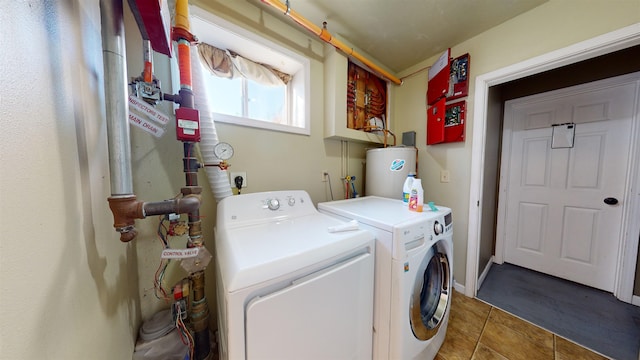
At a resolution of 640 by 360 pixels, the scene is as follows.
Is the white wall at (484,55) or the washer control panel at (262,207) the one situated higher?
the white wall at (484,55)

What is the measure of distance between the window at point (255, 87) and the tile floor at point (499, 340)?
1.93 m

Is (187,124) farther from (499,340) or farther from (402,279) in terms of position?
(499,340)

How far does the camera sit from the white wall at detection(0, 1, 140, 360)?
33cm

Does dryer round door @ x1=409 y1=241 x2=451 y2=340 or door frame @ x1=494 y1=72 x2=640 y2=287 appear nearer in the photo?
dryer round door @ x1=409 y1=241 x2=451 y2=340

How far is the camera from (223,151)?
99 cm

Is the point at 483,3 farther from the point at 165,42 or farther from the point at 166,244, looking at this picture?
the point at 166,244

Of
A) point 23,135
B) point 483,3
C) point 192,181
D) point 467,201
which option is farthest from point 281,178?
point 483,3

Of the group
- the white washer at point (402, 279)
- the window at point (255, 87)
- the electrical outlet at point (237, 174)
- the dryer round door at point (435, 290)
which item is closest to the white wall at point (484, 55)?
the dryer round door at point (435, 290)

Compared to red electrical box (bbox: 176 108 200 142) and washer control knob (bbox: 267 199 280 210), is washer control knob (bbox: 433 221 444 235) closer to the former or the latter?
washer control knob (bbox: 267 199 280 210)

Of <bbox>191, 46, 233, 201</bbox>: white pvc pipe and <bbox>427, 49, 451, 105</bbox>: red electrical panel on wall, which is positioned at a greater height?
<bbox>427, 49, 451, 105</bbox>: red electrical panel on wall

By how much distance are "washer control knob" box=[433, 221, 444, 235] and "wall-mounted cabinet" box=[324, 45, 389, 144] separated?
3.34ft

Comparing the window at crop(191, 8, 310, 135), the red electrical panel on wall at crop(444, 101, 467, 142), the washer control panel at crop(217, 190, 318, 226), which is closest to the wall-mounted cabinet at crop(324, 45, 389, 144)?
the window at crop(191, 8, 310, 135)

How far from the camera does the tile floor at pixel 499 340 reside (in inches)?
48.3

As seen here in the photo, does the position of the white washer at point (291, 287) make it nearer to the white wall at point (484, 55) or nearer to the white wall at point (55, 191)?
the white wall at point (55, 191)
